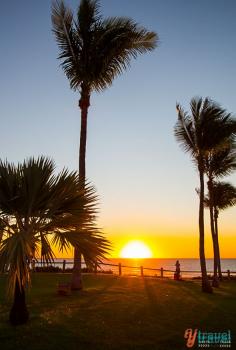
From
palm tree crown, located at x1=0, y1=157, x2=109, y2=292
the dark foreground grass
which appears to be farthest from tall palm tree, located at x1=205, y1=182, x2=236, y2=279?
palm tree crown, located at x1=0, y1=157, x2=109, y2=292

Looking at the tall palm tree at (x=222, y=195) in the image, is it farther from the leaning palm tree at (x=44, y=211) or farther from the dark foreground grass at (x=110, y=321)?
the leaning palm tree at (x=44, y=211)

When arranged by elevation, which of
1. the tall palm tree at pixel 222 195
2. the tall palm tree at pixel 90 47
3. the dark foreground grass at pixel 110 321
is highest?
the tall palm tree at pixel 90 47

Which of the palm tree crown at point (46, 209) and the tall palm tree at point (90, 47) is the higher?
the tall palm tree at point (90, 47)

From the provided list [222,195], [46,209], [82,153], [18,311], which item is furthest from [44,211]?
[222,195]

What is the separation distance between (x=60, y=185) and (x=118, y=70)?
11.0 meters

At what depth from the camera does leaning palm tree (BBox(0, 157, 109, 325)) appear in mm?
10031

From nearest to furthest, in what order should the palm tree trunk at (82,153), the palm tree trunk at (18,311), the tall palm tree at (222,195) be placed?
1. the palm tree trunk at (18,311)
2. the palm tree trunk at (82,153)
3. the tall palm tree at (222,195)

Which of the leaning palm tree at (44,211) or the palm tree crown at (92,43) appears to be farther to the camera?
the palm tree crown at (92,43)

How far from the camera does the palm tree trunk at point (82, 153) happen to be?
18188mm

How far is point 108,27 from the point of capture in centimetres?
1939

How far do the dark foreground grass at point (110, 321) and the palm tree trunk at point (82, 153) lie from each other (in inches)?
37.6

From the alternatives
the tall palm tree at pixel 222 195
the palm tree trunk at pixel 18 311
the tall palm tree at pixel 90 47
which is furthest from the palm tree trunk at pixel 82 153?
the tall palm tree at pixel 222 195

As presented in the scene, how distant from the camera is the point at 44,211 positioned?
34.3 feet

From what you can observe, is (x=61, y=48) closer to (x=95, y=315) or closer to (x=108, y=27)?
(x=108, y=27)
